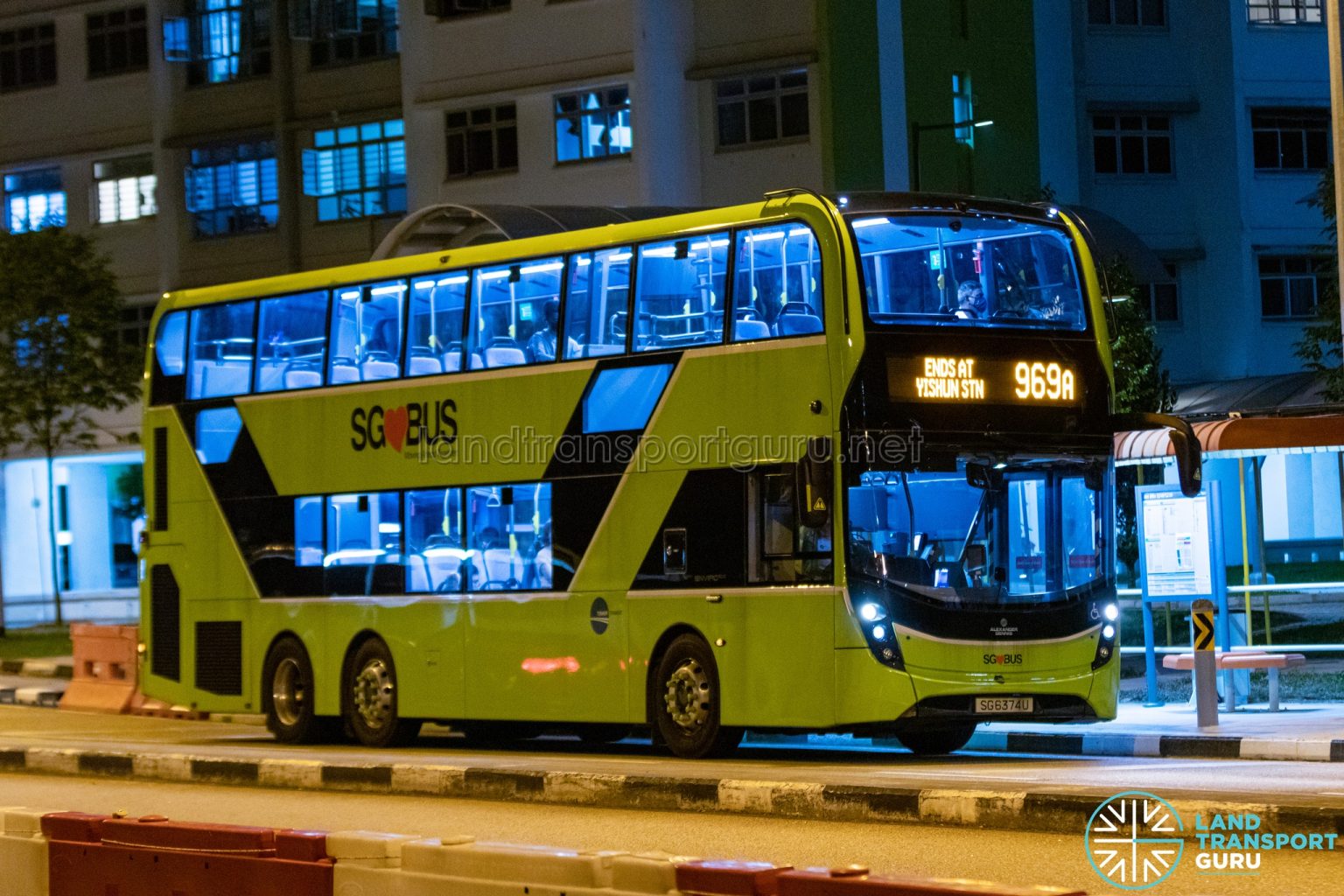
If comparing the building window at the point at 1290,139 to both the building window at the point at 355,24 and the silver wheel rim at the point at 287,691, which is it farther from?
the silver wheel rim at the point at 287,691

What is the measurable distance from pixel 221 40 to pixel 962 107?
16027mm

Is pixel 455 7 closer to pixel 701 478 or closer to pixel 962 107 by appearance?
pixel 962 107

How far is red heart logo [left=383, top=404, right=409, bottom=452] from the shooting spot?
2003cm

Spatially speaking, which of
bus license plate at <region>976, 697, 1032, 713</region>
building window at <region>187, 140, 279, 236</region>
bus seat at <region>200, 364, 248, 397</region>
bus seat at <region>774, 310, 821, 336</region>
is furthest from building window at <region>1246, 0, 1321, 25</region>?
bus license plate at <region>976, 697, 1032, 713</region>

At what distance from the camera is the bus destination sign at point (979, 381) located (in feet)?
54.1

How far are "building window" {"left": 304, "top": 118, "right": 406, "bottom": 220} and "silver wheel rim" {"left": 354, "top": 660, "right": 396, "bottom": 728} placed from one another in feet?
77.4

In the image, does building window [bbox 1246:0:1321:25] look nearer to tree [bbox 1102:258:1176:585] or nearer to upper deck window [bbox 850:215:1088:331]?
tree [bbox 1102:258:1176:585]

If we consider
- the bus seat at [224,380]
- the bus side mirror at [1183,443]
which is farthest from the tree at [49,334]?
the bus side mirror at [1183,443]

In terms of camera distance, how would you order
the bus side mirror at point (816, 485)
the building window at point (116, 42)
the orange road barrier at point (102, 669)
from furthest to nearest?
1. the building window at point (116, 42)
2. the orange road barrier at point (102, 669)
3. the bus side mirror at point (816, 485)

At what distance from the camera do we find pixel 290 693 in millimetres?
21562

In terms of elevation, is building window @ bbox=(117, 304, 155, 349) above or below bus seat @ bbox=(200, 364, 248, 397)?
above

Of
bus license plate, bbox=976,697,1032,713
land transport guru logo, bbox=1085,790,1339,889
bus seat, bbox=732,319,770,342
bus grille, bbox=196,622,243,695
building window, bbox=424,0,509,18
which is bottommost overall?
land transport guru logo, bbox=1085,790,1339,889

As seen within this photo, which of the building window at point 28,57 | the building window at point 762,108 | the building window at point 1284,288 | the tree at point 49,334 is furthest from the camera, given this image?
the building window at point 28,57

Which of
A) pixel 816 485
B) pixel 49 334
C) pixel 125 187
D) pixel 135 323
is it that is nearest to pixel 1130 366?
pixel 816 485
